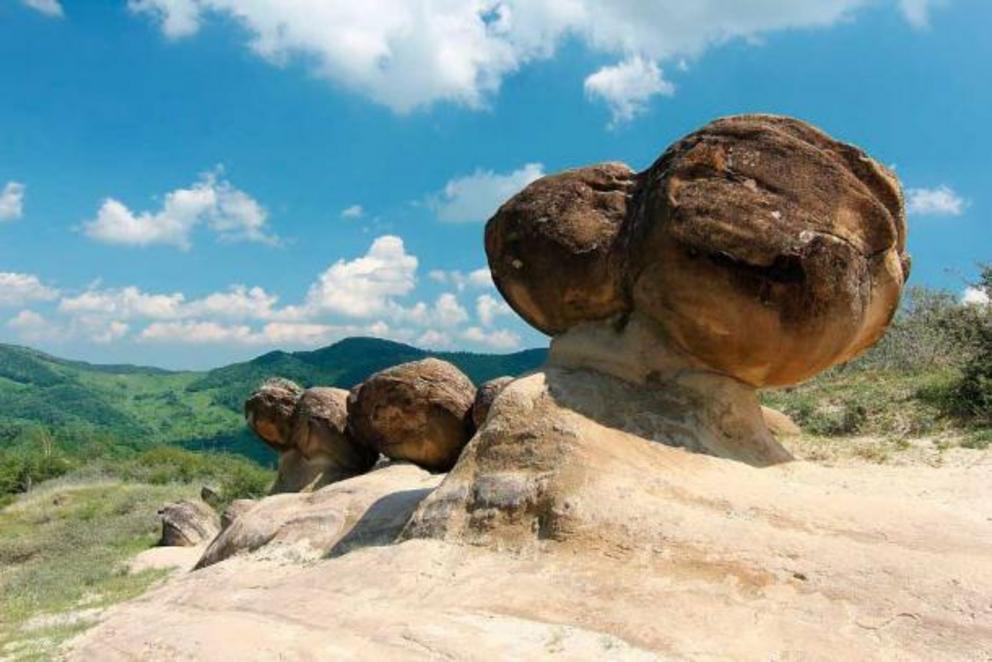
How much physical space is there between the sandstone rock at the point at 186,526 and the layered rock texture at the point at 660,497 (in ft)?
34.3

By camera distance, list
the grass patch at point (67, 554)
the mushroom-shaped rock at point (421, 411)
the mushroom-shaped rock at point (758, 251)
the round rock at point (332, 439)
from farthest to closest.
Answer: the round rock at point (332, 439) < the mushroom-shaped rock at point (421, 411) < the grass patch at point (67, 554) < the mushroom-shaped rock at point (758, 251)

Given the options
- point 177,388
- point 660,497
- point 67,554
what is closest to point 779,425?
point 660,497

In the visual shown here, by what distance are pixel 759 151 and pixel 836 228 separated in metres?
0.86

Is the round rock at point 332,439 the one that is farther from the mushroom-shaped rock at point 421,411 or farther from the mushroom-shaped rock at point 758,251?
the mushroom-shaped rock at point 758,251

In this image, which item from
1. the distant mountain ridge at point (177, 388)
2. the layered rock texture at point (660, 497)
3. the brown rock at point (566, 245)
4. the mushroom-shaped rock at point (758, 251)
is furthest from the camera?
the distant mountain ridge at point (177, 388)

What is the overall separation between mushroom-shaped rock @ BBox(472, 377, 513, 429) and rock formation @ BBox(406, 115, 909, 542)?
3418 mm

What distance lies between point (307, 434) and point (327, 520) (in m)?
5.90

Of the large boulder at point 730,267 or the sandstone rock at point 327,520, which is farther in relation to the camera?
the sandstone rock at point 327,520

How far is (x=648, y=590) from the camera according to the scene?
5504 millimetres

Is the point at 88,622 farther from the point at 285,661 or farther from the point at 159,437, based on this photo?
the point at 159,437

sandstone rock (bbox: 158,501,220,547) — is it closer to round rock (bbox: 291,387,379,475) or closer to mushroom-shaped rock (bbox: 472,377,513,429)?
round rock (bbox: 291,387,379,475)

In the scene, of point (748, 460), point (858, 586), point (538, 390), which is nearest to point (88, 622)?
point (538, 390)

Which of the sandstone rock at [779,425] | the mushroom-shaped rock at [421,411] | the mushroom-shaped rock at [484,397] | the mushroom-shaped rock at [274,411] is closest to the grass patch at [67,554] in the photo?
the mushroom-shaped rock at [274,411]

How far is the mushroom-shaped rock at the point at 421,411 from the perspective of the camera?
1196 cm
